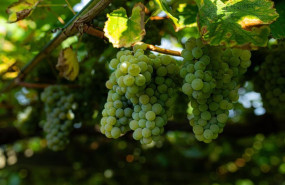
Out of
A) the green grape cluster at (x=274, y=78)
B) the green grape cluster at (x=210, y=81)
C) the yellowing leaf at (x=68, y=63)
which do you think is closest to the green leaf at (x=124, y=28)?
the green grape cluster at (x=210, y=81)

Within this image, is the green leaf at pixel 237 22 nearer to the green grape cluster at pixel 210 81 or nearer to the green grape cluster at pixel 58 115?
the green grape cluster at pixel 210 81

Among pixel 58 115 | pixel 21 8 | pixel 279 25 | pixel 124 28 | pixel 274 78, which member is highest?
pixel 21 8

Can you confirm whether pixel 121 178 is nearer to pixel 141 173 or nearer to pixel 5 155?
pixel 141 173

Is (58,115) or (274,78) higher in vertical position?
(58,115)

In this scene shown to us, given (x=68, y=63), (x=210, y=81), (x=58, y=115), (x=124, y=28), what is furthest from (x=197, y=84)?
(x=58, y=115)

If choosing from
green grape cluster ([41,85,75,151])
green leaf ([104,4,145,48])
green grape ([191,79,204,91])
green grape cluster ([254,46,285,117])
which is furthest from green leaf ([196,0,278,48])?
green grape cluster ([41,85,75,151])

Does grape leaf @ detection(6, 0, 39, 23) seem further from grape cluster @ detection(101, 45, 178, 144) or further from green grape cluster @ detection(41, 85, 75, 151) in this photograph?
green grape cluster @ detection(41, 85, 75, 151)

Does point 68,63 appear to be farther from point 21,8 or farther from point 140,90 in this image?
point 140,90
